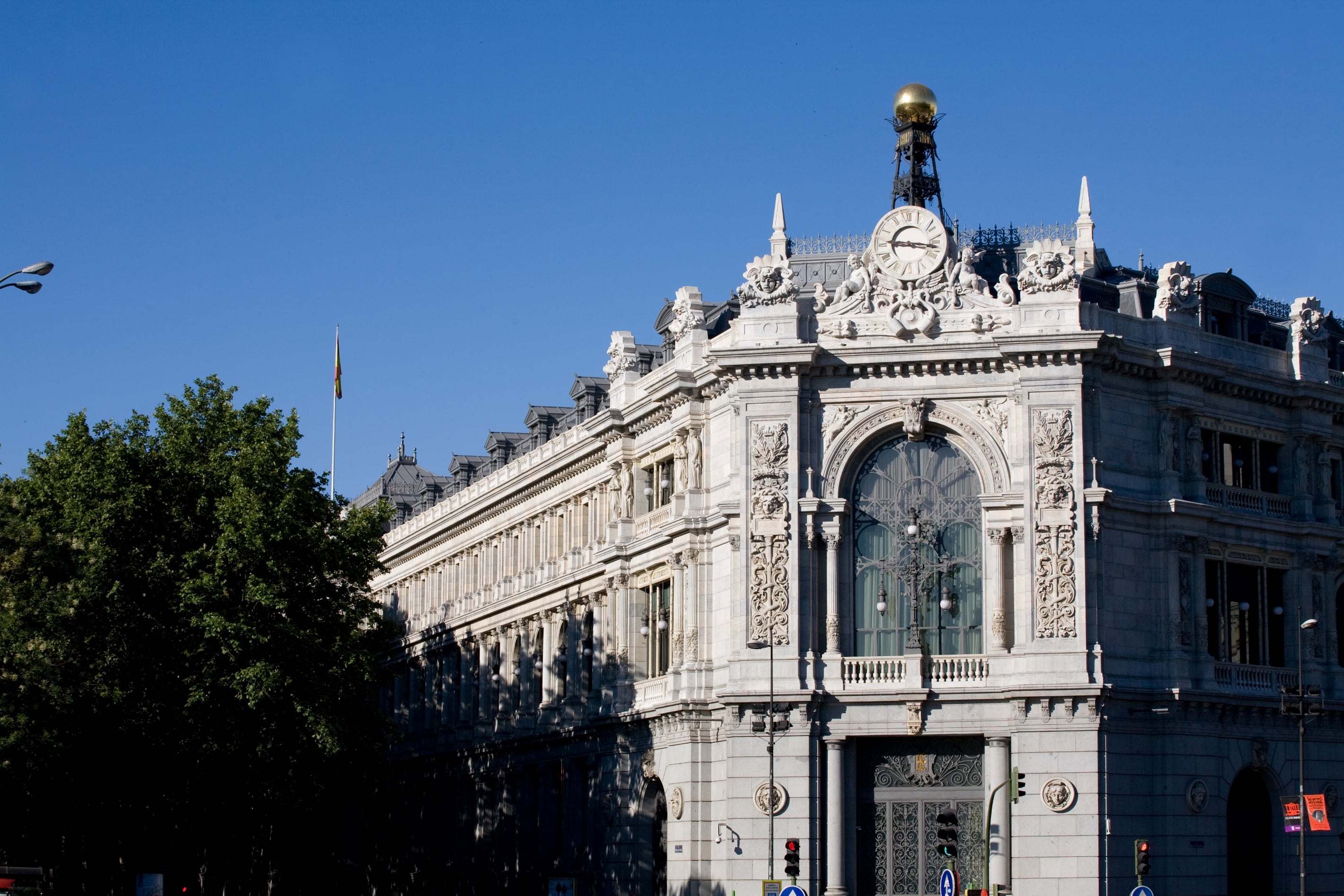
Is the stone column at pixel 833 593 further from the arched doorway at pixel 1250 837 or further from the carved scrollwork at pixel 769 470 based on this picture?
the arched doorway at pixel 1250 837

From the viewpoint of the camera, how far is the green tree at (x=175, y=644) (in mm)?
61750

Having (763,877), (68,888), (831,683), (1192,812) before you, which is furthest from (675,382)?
(68,888)

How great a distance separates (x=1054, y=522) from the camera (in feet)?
189

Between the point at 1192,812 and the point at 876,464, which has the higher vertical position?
the point at 876,464

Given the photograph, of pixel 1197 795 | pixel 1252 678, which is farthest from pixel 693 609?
pixel 1252 678

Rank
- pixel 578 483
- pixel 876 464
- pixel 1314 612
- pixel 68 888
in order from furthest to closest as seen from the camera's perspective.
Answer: pixel 578 483 < pixel 68 888 < pixel 1314 612 < pixel 876 464

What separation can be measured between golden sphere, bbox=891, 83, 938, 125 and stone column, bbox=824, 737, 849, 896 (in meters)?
24.2

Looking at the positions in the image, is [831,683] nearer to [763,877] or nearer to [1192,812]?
[763,877]

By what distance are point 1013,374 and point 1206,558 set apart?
887 cm

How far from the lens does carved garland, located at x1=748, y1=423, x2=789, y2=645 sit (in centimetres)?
5862

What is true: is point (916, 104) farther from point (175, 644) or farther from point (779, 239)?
point (175, 644)

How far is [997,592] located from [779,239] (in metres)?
13.4

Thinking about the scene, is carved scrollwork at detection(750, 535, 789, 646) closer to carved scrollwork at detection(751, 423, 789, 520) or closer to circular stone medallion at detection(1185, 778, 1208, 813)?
carved scrollwork at detection(751, 423, 789, 520)

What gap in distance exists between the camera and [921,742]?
58312 mm
